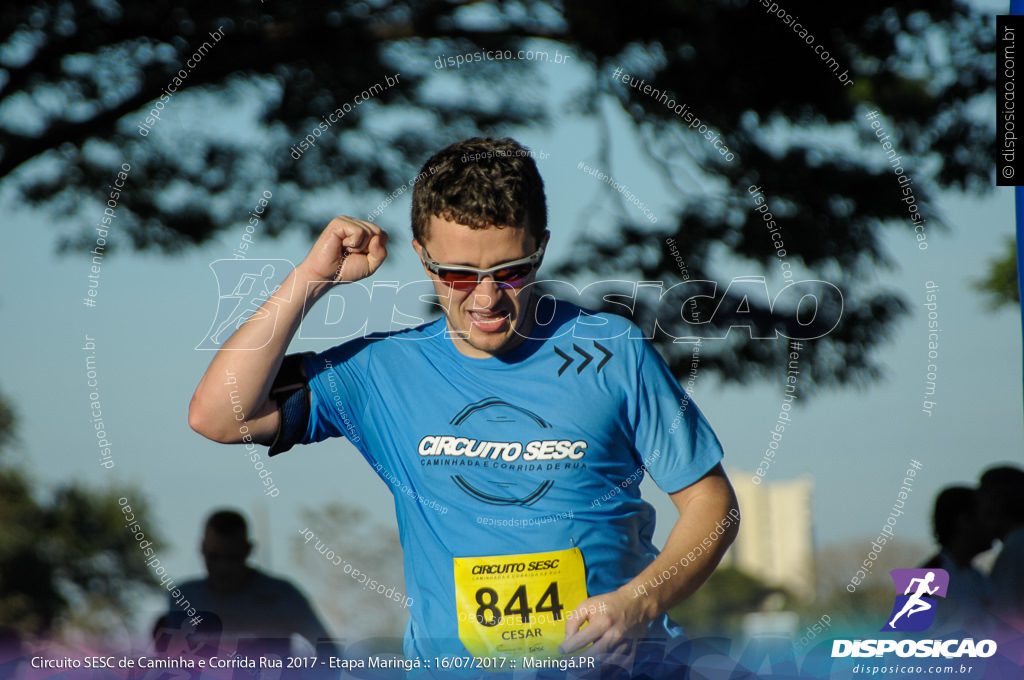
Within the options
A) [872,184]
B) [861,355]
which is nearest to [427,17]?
[872,184]

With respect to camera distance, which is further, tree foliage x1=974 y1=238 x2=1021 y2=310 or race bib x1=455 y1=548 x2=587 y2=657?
tree foliage x1=974 y1=238 x2=1021 y2=310

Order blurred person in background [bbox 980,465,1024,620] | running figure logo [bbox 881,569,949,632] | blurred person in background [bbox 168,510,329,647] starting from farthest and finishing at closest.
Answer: blurred person in background [bbox 168,510,329,647]
blurred person in background [bbox 980,465,1024,620]
running figure logo [bbox 881,569,949,632]

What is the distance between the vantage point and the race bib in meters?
1.84

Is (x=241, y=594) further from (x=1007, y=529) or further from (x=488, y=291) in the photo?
(x=1007, y=529)

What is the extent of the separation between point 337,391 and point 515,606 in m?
0.62

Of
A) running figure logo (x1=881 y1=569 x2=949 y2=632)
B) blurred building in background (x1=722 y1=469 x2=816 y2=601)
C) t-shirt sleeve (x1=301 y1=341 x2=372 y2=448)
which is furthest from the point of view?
blurred building in background (x1=722 y1=469 x2=816 y2=601)

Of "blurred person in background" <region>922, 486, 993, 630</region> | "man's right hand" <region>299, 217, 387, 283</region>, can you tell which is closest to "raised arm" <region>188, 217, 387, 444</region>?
"man's right hand" <region>299, 217, 387, 283</region>

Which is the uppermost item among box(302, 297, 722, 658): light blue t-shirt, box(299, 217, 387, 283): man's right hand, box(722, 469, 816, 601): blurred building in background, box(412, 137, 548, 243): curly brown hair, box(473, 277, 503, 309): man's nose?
box(412, 137, 548, 243): curly brown hair

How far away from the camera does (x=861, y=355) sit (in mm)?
3990

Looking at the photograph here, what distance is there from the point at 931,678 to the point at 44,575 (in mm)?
4146

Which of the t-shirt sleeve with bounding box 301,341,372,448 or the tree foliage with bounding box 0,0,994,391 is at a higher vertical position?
the tree foliage with bounding box 0,0,994,391

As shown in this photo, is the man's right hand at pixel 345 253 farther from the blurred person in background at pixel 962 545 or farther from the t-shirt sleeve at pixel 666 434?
the blurred person in background at pixel 962 545

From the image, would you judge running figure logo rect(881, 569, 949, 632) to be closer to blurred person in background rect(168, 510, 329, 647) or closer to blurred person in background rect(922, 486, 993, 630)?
blurred person in background rect(922, 486, 993, 630)

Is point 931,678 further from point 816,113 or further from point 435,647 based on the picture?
point 816,113
